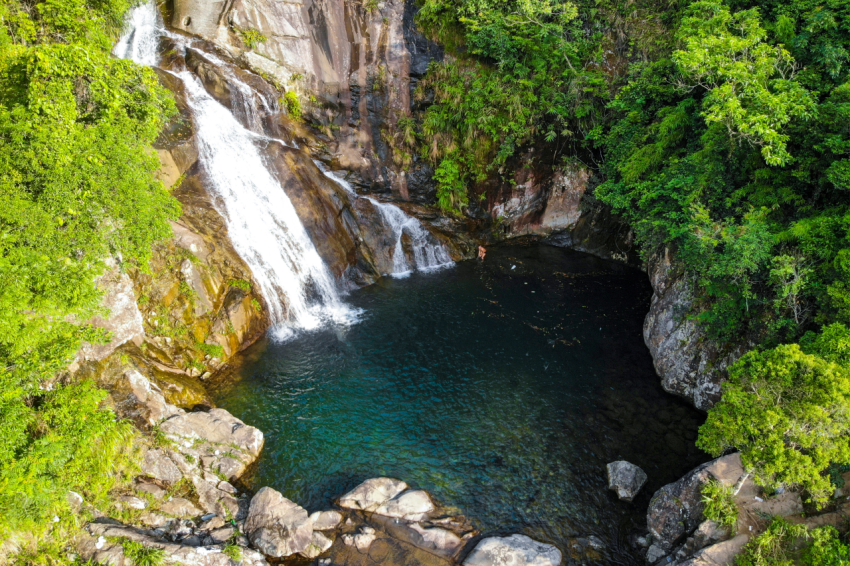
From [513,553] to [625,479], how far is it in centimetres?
471

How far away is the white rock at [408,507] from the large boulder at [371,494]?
6.8 inches

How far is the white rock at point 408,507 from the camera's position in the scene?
13.2 meters

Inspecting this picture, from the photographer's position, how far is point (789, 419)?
10.3 m

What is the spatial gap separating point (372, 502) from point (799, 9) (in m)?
23.0

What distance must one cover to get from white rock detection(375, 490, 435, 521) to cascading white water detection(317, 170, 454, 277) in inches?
641

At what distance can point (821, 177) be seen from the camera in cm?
1415

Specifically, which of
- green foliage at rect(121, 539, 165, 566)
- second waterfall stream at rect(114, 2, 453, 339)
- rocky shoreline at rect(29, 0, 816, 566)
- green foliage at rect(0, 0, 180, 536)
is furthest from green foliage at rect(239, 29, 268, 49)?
green foliage at rect(121, 539, 165, 566)

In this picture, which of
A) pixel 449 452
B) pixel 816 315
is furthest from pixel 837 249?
pixel 449 452

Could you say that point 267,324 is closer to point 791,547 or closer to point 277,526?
point 277,526

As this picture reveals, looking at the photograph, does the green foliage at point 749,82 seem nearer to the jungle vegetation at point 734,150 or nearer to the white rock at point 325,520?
the jungle vegetation at point 734,150

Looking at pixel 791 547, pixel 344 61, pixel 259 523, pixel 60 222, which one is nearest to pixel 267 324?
pixel 60 222

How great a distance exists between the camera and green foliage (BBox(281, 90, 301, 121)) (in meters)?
27.3

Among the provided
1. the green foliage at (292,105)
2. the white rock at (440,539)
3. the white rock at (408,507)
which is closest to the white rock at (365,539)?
the white rock at (408,507)

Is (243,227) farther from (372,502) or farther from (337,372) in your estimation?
(372,502)
